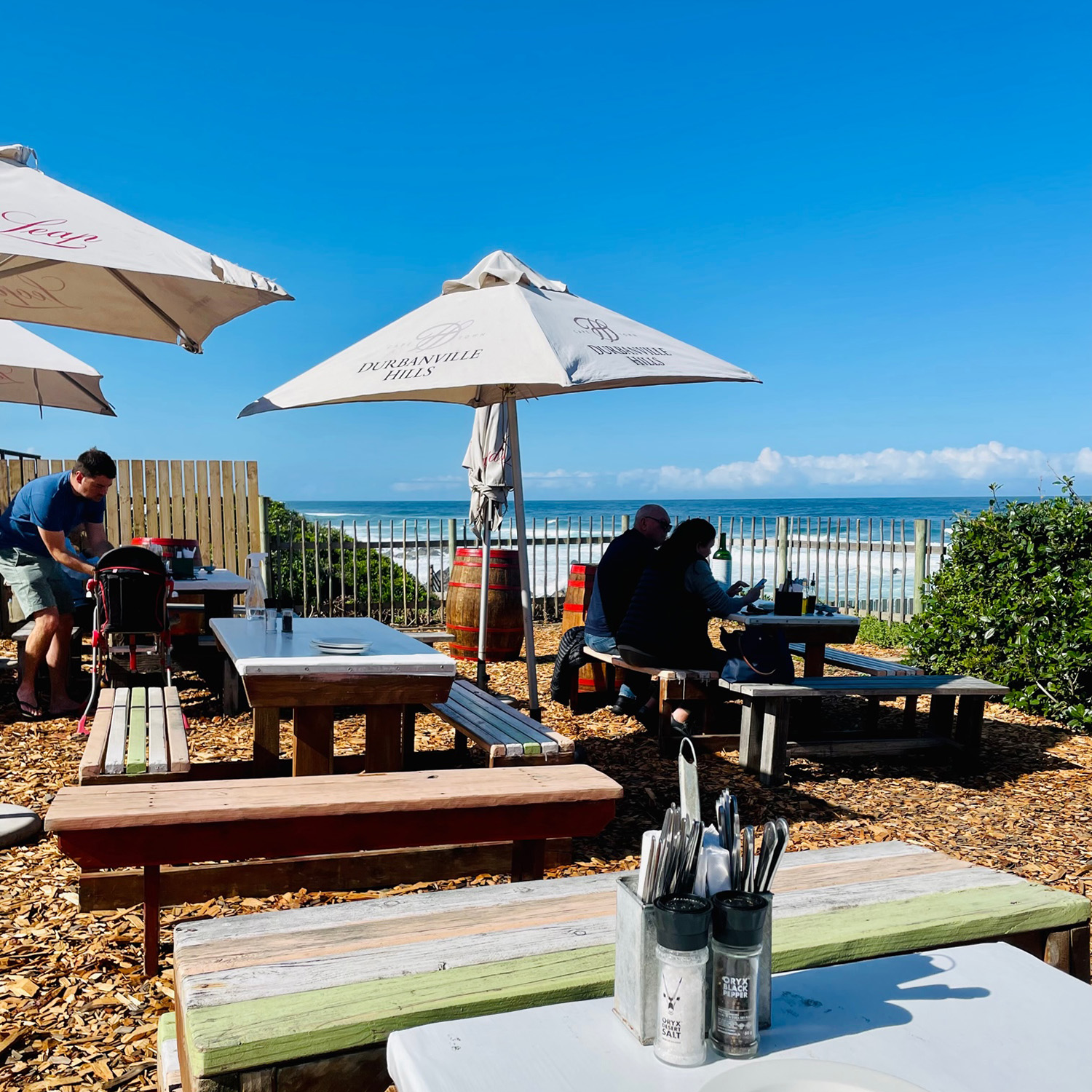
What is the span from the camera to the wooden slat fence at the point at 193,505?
10.8 metres

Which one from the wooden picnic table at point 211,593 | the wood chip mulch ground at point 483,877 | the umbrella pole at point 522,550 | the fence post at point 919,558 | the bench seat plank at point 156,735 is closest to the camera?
the wood chip mulch ground at point 483,877

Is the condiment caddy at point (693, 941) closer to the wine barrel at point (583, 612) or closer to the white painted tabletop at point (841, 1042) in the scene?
the white painted tabletop at point (841, 1042)

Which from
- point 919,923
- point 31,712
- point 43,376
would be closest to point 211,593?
point 31,712

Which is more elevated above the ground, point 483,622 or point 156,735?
point 483,622

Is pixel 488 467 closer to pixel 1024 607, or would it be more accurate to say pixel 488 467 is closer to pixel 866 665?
pixel 866 665

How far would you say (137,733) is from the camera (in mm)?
4000

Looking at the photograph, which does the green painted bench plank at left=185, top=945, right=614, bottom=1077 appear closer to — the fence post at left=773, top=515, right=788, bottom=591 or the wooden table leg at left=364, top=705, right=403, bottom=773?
the wooden table leg at left=364, top=705, right=403, bottom=773

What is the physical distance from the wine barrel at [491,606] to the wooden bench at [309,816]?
5.25m

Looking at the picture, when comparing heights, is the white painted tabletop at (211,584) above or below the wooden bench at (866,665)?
above

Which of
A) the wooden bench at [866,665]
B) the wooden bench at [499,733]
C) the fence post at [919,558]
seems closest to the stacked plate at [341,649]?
the wooden bench at [499,733]

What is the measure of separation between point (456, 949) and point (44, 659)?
19.8 ft

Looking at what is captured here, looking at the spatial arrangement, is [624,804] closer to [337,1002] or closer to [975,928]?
[975,928]

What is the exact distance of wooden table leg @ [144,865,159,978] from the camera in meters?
2.97

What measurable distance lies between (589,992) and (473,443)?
9.18 metres
